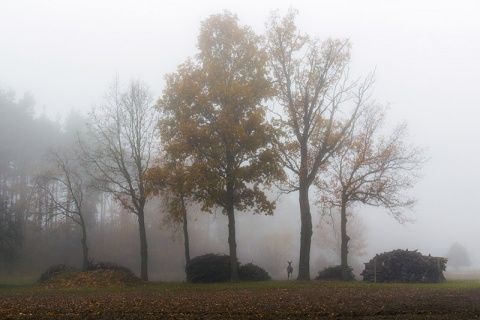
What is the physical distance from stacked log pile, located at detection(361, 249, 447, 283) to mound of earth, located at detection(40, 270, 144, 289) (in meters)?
15.6

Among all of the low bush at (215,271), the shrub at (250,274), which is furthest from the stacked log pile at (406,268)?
the low bush at (215,271)

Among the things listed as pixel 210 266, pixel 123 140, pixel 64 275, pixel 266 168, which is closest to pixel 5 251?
pixel 64 275

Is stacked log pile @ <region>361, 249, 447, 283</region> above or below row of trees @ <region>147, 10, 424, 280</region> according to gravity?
below

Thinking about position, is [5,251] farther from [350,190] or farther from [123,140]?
[350,190]

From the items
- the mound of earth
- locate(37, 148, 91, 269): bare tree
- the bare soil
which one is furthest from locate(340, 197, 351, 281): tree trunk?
locate(37, 148, 91, 269): bare tree

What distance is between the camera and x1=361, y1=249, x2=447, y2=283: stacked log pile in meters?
31.8

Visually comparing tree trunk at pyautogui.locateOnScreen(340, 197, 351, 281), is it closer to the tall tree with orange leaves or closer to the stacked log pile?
the stacked log pile

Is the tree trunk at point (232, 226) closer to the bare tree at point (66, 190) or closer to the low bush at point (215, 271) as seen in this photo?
the low bush at point (215, 271)

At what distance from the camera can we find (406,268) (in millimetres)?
32125

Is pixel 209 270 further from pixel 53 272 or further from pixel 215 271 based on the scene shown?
pixel 53 272

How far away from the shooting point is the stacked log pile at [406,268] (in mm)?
31750

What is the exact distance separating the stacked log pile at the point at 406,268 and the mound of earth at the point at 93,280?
15.6 meters

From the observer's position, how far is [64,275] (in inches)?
1310

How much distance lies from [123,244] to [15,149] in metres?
18.6
